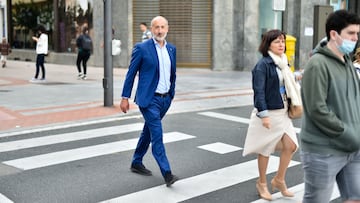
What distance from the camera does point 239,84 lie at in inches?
643

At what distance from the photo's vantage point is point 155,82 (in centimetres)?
572

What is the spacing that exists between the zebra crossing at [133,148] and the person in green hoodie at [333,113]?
1.78 metres

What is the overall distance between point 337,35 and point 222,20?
693 inches

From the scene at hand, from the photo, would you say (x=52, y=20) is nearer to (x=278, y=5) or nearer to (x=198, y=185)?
(x=278, y=5)

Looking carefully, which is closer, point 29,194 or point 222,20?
point 29,194

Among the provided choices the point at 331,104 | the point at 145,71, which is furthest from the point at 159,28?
the point at 331,104

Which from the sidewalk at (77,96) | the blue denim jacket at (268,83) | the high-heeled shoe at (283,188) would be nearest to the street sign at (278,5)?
the sidewalk at (77,96)

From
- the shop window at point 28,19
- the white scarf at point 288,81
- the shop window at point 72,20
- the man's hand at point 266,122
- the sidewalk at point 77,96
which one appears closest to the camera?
the man's hand at point 266,122

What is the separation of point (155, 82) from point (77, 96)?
300 inches

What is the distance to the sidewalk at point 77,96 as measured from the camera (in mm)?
10195

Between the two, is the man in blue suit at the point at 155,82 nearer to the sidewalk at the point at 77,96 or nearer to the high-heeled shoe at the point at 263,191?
the high-heeled shoe at the point at 263,191

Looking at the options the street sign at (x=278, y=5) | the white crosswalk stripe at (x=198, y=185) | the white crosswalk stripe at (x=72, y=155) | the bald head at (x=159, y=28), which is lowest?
the white crosswalk stripe at (x=198, y=185)

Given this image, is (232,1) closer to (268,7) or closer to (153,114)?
(268,7)

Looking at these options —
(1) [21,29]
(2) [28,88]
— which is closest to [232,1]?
(2) [28,88]
